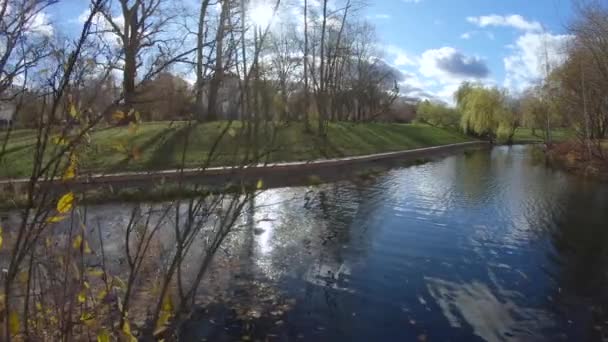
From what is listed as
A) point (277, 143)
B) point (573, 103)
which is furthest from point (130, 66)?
point (573, 103)

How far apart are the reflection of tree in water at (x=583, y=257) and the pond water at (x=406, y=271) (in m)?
0.03

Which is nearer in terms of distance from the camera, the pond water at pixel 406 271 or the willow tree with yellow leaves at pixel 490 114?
the pond water at pixel 406 271

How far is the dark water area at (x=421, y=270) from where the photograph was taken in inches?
198

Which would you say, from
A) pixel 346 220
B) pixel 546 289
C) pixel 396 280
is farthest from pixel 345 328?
pixel 346 220

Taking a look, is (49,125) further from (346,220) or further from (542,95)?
(542,95)

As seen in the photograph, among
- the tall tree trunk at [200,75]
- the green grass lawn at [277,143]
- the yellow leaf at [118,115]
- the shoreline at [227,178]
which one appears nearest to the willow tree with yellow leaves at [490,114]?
the green grass lawn at [277,143]

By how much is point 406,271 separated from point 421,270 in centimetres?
24

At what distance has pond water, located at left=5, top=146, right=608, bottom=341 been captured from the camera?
16.5 feet

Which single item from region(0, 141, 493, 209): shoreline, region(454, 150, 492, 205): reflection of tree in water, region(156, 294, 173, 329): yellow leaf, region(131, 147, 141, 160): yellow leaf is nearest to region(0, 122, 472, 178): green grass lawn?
region(131, 147, 141, 160): yellow leaf

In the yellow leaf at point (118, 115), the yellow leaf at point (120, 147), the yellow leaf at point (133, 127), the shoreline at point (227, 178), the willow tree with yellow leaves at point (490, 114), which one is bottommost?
the shoreline at point (227, 178)

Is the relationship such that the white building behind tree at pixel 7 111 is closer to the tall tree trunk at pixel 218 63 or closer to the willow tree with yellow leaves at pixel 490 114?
the tall tree trunk at pixel 218 63

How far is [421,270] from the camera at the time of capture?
687 centimetres

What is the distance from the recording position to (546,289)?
6273mm

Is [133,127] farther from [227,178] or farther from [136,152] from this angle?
[227,178]
